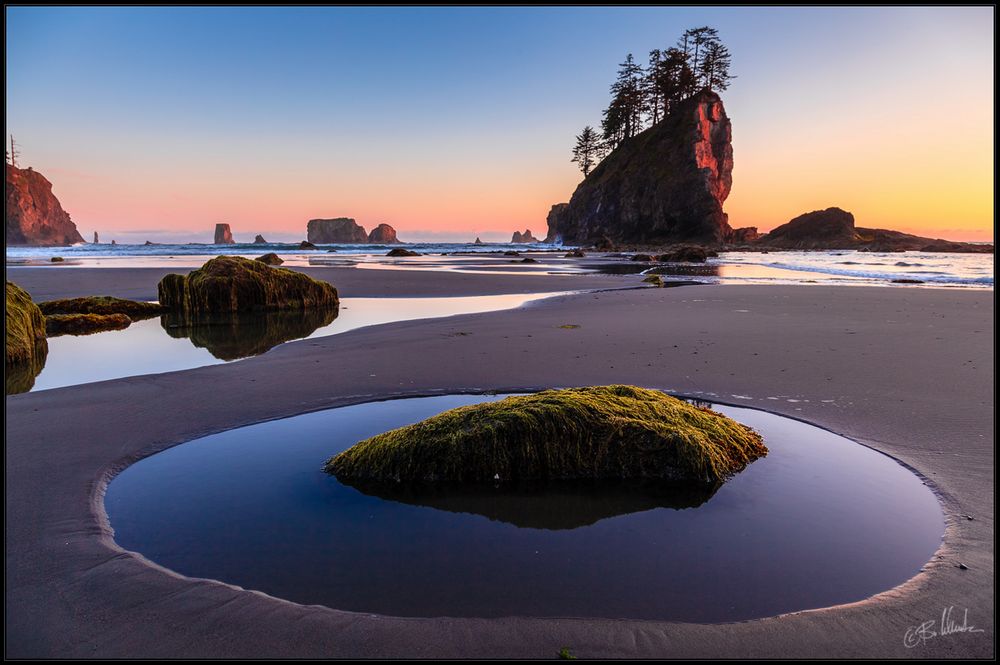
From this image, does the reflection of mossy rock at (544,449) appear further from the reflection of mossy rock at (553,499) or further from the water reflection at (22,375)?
the water reflection at (22,375)

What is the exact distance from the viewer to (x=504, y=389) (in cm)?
644

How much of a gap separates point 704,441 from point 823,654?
1983mm

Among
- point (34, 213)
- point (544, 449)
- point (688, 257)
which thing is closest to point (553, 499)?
point (544, 449)

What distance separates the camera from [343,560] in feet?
9.66

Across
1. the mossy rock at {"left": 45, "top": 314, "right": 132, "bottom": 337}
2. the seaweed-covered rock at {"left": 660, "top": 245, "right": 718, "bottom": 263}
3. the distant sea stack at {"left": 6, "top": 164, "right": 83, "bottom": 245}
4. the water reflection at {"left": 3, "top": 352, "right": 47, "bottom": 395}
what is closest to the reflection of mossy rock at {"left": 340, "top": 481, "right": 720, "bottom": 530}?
the water reflection at {"left": 3, "top": 352, "right": 47, "bottom": 395}

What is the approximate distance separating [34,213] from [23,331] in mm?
183185

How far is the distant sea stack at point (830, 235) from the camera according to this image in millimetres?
76438

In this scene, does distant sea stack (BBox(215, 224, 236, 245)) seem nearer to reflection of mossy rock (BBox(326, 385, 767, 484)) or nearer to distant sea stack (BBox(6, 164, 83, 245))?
distant sea stack (BBox(6, 164, 83, 245))

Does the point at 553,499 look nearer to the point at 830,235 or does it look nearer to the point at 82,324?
the point at 82,324

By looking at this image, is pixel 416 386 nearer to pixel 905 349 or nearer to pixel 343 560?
pixel 343 560

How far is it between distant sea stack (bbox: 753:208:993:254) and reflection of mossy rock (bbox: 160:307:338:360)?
255 feet

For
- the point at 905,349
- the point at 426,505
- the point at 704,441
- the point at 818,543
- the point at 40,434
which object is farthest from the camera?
the point at 905,349

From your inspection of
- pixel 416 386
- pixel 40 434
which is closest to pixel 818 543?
pixel 416 386

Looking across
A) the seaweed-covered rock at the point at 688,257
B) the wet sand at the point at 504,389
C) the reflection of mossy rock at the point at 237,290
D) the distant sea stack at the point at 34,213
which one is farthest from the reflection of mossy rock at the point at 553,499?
the distant sea stack at the point at 34,213
